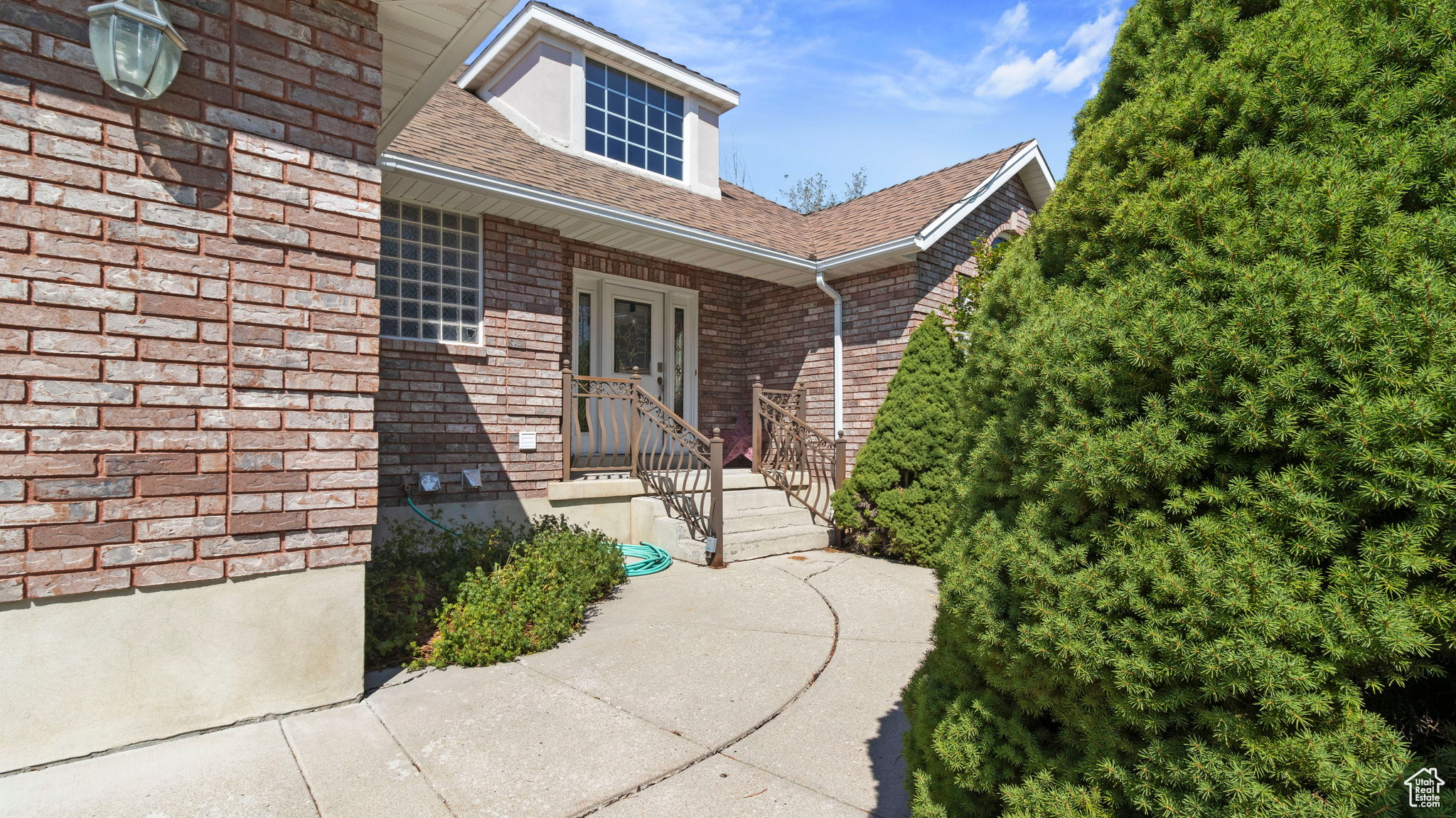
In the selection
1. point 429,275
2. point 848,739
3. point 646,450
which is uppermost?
point 429,275

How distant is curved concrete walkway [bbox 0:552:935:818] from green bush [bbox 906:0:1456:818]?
109 cm

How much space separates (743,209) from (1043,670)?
9.01 meters

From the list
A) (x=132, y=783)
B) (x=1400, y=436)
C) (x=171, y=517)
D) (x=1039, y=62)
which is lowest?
(x=132, y=783)

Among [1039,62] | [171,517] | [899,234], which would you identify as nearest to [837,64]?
[899,234]

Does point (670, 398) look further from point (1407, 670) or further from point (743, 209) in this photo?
point (1407, 670)

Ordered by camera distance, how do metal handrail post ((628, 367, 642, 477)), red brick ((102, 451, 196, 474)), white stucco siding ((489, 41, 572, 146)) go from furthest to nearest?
white stucco siding ((489, 41, 572, 146)) < metal handrail post ((628, 367, 642, 477)) < red brick ((102, 451, 196, 474))

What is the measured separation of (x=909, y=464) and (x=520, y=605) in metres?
3.91

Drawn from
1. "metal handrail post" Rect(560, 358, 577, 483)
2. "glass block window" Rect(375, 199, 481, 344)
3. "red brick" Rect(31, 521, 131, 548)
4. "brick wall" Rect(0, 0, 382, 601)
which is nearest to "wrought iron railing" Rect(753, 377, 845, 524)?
"metal handrail post" Rect(560, 358, 577, 483)

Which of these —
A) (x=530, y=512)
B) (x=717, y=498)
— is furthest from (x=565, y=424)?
(x=717, y=498)

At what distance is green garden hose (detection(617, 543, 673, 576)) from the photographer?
224 inches

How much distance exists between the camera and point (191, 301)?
285 centimetres

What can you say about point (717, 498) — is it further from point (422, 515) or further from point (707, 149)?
point (707, 149)

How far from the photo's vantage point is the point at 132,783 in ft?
8.00

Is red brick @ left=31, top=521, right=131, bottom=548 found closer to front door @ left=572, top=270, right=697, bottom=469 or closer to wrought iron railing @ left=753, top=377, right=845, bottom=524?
front door @ left=572, top=270, right=697, bottom=469
